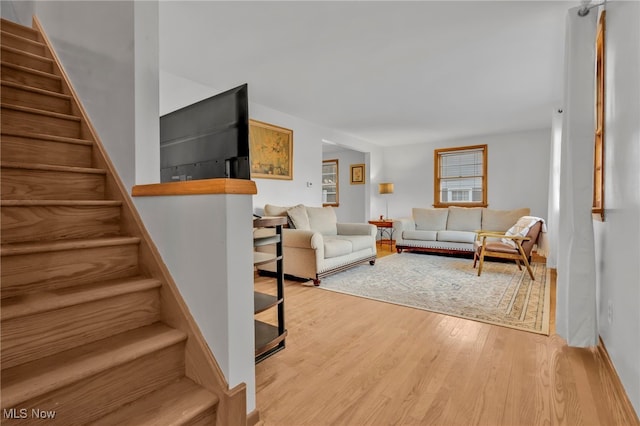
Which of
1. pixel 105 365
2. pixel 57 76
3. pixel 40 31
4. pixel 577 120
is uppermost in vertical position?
pixel 40 31

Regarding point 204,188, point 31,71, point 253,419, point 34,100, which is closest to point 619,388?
point 253,419

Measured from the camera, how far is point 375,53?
9.68 ft

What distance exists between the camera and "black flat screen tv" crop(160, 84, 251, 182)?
1350 mm

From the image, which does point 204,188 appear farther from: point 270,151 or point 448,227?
point 448,227

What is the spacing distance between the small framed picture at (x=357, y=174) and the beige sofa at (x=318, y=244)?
327 centimetres

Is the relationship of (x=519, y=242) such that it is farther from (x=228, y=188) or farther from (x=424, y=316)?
(x=228, y=188)

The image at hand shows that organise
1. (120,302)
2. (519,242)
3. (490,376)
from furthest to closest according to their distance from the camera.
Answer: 1. (519,242)
2. (490,376)
3. (120,302)

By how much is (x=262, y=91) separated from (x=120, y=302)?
3300 millimetres

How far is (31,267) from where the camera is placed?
1164 millimetres

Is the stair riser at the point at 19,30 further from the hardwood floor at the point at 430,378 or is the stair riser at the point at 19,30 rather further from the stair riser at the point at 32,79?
the hardwood floor at the point at 430,378

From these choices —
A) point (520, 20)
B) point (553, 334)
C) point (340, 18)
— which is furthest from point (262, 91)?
point (553, 334)

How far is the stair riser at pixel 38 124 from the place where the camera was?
5.40 feet

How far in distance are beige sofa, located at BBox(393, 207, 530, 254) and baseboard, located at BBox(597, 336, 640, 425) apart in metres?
3.34

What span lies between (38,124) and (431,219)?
5.71 m
